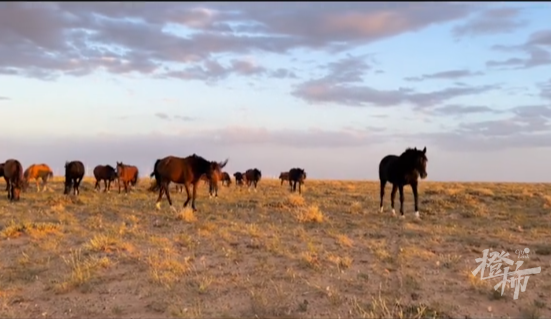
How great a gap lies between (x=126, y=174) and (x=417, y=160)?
17.8 meters

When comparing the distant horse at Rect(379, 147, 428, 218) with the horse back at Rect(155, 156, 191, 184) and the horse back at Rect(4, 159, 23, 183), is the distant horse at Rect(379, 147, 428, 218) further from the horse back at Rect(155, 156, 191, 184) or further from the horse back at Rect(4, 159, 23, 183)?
the horse back at Rect(4, 159, 23, 183)

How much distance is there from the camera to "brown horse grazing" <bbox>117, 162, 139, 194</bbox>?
29266mm

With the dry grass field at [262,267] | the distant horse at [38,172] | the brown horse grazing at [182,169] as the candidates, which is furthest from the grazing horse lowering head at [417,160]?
the distant horse at [38,172]

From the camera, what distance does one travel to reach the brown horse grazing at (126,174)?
1152 inches

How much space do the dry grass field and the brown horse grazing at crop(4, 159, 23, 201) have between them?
668 centimetres

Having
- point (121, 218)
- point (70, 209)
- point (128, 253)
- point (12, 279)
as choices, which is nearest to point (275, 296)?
point (128, 253)

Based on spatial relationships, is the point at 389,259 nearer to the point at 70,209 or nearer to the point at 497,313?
the point at 497,313

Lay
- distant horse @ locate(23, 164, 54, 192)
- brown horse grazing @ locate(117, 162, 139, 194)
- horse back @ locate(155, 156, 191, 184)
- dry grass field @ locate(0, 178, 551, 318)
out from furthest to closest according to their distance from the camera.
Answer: distant horse @ locate(23, 164, 54, 192) < brown horse grazing @ locate(117, 162, 139, 194) < horse back @ locate(155, 156, 191, 184) < dry grass field @ locate(0, 178, 551, 318)

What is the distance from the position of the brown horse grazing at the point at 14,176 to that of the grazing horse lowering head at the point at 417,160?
16.2 m

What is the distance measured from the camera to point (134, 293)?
9.08 metres

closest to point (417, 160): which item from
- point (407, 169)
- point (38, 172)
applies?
point (407, 169)

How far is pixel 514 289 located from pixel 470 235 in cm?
468

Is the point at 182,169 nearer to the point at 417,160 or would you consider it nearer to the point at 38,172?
the point at 417,160

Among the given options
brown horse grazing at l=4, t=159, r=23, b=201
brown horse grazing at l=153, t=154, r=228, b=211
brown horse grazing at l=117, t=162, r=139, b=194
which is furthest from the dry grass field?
brown horse grazing at l=117, t=162, r=139, b=194
